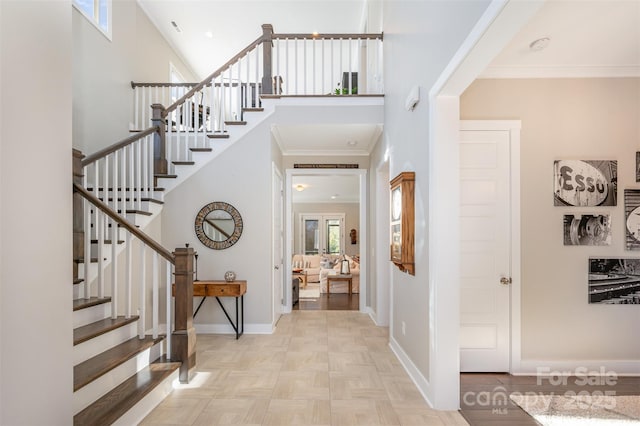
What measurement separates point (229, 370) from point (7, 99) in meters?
2.83

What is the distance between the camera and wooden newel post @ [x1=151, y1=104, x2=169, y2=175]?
4699 millimetres

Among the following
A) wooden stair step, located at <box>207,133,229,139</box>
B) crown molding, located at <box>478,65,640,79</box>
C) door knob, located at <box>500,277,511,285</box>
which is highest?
crown molding, located at <box>478,65,640,79</box>

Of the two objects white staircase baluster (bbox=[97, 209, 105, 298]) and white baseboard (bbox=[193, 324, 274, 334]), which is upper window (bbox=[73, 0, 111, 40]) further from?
white baseboard (bbox=[193, 324, 274, 334])

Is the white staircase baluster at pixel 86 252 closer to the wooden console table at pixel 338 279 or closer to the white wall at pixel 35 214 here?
the white wall at pixel 35 214

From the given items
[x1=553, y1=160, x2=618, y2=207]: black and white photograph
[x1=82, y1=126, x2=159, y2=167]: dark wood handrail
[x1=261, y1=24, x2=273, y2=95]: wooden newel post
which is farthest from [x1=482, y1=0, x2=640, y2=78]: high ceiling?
[x1=82, y1=126, x2=159, y2=167]: dark wood handrail

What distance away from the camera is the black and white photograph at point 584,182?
10.9 feet

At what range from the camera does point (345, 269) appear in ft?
26.9

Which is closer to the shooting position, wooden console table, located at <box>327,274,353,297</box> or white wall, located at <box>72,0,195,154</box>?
white wall, located at <box>72,0,195,154</box>

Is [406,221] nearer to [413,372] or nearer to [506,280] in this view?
[506,280]

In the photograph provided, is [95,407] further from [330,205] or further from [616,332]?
[330,205]

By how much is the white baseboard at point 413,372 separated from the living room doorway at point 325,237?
217 cm

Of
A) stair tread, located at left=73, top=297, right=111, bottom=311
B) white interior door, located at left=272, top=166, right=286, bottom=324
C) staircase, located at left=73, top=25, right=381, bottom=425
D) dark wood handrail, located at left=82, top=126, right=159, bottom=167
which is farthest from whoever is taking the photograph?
white interior door, located at left=272, top=166, right=286, bottom=324

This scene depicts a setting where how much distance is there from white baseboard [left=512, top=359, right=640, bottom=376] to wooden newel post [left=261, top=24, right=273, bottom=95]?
4.42m

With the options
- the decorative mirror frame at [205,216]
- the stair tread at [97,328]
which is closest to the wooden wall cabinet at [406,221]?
the decorative mirror frame at [205,216]
